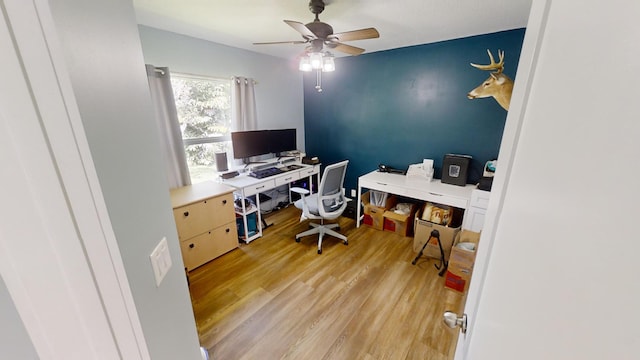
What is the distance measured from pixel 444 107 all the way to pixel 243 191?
8.53 feet

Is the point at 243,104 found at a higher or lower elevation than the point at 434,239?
higher

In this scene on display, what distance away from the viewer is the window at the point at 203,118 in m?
2.63

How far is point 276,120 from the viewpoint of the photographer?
3.61m

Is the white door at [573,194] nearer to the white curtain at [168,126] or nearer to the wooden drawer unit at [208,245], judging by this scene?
the wooden drawer unit at [208,245]

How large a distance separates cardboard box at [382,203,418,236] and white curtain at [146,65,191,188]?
2.50m

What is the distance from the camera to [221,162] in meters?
2.92

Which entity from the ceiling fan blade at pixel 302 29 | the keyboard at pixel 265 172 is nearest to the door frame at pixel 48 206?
the ceiling fan blade at pixel 302 29

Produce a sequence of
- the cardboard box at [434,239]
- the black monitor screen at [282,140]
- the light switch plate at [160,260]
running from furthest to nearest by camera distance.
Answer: the black monitor screen at [282,140] → the cardboard box at [434,239] → the light switch plate at [160,260]

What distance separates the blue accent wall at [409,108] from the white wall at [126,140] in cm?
281

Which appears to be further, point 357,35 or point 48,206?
point 357,35

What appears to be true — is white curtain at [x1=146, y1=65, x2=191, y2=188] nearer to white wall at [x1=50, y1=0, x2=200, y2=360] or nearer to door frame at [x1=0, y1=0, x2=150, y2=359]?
white wall at [x1=50, y1=0, x2=200, y2=360]

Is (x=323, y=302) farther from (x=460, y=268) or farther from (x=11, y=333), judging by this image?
(x=11, y=333)

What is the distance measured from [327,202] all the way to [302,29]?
5.48ft

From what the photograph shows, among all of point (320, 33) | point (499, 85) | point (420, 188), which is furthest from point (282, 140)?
point (499, 85)
